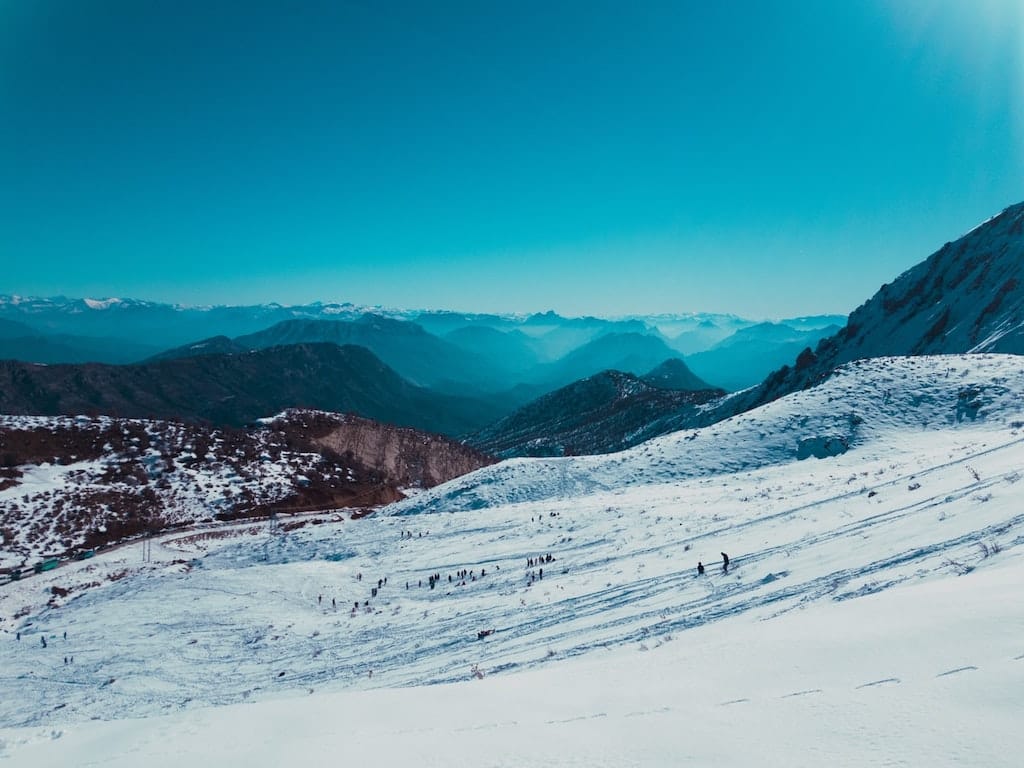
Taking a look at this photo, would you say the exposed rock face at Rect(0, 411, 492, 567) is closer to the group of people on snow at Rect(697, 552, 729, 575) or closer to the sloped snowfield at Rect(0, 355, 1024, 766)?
the sloped snowfield at Rect(0, 355, 1024, 766)

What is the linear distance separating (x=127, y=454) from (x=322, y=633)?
48263mm

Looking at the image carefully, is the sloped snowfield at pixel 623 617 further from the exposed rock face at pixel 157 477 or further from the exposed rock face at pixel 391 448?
the exposed rock face at pixel 391 448

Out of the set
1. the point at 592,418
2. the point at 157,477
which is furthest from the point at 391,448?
the point at 592,418

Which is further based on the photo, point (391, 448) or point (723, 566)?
point (391, 448)

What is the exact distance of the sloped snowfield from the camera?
15.1 ft

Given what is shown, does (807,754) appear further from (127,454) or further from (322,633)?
(127,454)

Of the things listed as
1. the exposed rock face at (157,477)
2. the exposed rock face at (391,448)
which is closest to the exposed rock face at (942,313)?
the exposed rock face at (391,448)

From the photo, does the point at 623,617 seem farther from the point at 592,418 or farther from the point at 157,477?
the point at 592,418

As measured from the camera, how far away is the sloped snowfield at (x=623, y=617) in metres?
4.59

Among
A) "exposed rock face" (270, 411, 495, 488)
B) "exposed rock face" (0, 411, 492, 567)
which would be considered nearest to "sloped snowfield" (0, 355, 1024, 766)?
"exposed rock face" (0, 411, 492, 567)

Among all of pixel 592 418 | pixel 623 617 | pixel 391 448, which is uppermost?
pixel 592 418

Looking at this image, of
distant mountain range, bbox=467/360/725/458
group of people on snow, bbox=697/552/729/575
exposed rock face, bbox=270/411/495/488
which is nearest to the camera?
group of people on snow, bbox=697/552/729/575

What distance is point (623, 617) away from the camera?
1141cm

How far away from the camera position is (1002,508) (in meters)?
9.84
